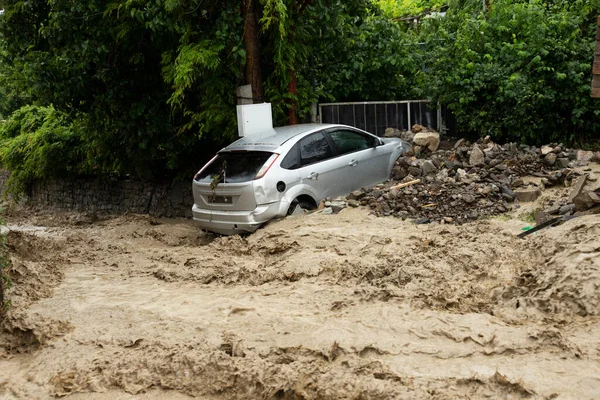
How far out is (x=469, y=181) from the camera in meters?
11.3

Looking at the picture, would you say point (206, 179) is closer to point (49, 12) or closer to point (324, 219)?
point (324, 219)

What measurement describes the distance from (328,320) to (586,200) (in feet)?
13.5

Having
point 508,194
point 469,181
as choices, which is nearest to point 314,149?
point 469,181

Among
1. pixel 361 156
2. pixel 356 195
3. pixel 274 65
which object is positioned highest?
pixel 274 65

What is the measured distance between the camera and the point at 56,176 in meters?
19.4

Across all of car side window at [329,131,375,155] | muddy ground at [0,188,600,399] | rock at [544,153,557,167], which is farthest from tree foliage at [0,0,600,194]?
muddy ground at [0,188,600,399]

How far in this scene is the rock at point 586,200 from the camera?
8.60 meters

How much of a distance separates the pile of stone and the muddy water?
36.2 inches

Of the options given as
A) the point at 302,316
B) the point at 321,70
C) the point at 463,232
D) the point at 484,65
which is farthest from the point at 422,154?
the point at 302,316

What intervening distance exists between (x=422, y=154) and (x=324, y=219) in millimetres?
4058

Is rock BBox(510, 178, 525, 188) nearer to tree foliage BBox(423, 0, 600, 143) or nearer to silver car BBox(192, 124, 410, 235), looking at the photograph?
silver car BBox(192, 124, 410, 235)

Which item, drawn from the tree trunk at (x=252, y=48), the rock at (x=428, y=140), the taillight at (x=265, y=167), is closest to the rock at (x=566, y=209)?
the taillight at (x=265, y=167)

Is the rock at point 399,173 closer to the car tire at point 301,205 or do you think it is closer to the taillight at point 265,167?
the car tire at point 301,205

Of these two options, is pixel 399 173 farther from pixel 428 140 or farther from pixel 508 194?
pixel 508 194
